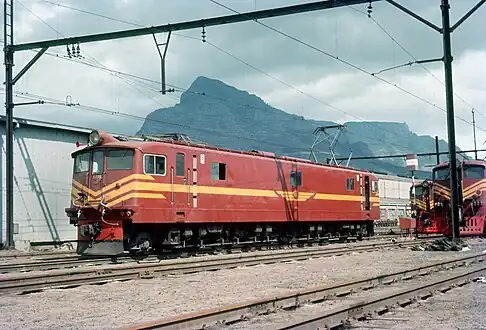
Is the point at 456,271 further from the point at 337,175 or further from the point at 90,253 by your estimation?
the point at 337,175

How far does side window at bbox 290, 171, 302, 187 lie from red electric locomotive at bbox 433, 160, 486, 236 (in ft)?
29.9

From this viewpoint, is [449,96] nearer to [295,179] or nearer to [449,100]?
[449,100]

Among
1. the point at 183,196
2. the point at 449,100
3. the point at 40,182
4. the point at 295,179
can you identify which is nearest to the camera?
the point at 183,196

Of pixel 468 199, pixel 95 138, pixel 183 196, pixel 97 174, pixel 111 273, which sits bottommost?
pixel 111 273

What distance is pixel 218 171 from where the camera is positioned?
70.9 ft

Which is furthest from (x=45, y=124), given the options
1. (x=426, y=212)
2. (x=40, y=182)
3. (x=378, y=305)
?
(x=378, y=305)

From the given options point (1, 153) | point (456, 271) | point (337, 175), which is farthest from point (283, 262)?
point (1, 153)

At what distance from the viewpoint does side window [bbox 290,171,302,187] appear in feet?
85.2

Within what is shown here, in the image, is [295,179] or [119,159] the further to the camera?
[295,179]

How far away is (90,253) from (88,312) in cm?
855

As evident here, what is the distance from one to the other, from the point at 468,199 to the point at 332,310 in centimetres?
2482

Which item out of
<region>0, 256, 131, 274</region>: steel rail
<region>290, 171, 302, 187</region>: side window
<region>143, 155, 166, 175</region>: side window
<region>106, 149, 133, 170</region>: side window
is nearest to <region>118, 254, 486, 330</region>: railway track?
<region>0, 256, 131, 274</region>: steel rail

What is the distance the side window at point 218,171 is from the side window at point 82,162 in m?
4.32

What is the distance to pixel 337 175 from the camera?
2920 cm
